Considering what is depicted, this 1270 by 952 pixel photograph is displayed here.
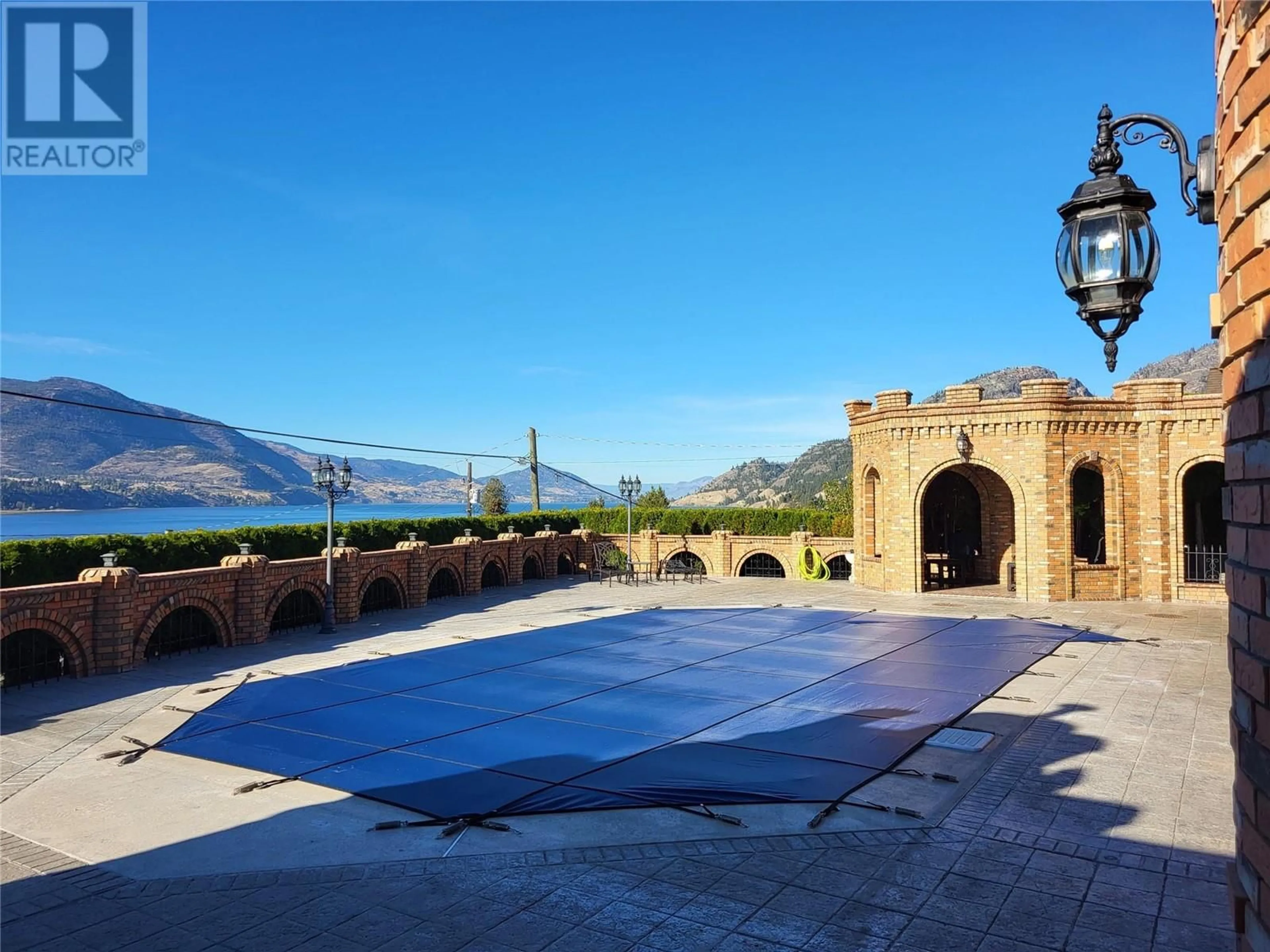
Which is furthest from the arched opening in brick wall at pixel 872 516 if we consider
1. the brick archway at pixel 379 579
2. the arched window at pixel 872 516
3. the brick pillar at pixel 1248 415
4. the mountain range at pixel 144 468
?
the mountain range at pixel 144 468

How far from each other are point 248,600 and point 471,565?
8231 mm

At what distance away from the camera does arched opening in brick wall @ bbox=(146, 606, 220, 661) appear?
47.5ft

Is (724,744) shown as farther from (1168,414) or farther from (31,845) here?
(1168,414)

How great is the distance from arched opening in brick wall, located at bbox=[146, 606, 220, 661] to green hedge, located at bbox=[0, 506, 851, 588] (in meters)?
1.15

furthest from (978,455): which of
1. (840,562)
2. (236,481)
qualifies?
(236,481)

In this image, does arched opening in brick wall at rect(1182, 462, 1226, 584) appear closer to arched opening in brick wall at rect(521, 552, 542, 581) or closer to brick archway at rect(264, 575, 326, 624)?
arched opening in brick wall at rect(521, 552, 542, 581)

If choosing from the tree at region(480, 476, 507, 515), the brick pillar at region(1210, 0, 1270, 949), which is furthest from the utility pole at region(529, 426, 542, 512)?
the brick pillar at region(1210, 0, 1270, 949)

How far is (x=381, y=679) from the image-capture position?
12039mm

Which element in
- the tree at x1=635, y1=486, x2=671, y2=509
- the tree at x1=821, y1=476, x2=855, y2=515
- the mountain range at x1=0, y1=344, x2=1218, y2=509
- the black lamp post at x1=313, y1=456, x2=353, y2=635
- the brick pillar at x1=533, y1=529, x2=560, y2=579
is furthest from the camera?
the mountain range at x1=0, y1=344, x2=1218, y2=509

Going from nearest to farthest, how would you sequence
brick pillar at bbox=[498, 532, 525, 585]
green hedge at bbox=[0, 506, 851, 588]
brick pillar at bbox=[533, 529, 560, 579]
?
green hedge at bbox=[0, 506, 851, 588], brick pillar at bbox=[498, 532, 525, 585], brick pillar at bbox=[533, 529, 560, 579]

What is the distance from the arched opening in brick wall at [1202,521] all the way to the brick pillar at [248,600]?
2209 cm

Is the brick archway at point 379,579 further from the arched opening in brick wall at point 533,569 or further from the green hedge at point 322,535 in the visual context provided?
the arched opening in brick wall at point 533,569

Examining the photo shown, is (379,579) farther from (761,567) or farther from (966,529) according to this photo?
(966,529)

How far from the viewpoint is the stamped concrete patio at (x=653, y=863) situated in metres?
5.11
